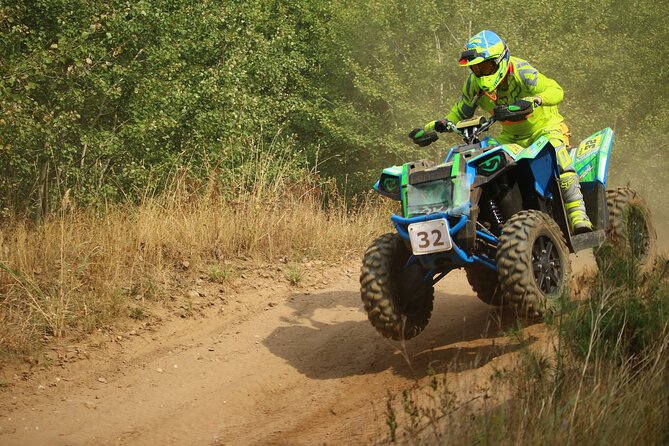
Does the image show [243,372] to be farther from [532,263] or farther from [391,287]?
[532,263]

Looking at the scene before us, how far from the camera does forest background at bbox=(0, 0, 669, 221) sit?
45.2 feet

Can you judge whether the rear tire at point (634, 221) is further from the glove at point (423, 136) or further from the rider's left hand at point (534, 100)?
the glove at point (423, 136)

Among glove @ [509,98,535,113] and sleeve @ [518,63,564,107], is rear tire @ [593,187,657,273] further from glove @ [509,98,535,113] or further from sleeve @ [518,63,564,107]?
glove @ [509,98,535,113]

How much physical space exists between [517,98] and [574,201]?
108 centimetres

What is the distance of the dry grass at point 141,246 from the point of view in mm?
8094

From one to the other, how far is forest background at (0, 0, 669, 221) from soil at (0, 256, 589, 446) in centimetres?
278

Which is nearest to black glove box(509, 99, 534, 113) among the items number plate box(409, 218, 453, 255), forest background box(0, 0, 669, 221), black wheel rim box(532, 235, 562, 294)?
black wheel rim box(532, 235, 562, 294)

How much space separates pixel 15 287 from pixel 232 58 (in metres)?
10.2

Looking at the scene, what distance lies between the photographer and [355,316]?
29.3 feet

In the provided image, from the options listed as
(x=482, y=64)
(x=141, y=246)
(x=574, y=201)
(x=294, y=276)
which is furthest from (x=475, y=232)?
(x=141, y=246)

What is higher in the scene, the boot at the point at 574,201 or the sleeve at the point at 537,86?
the sleeve at the point at 537,86

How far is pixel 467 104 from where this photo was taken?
A: 8.05 m

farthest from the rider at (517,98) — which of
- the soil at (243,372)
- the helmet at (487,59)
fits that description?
the soil at (243,372)

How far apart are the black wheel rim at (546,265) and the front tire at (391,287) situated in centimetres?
93
